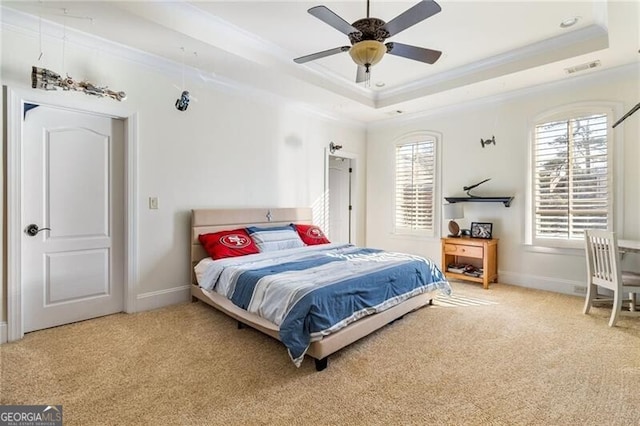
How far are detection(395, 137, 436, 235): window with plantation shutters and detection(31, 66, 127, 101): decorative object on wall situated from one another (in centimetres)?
446

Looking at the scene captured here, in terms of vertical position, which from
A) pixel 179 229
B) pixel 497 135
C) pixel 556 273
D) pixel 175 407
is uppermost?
pixel 497 135

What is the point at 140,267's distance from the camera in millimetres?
3477

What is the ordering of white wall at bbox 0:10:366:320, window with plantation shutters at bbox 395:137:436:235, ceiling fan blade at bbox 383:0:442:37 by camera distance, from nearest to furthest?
1. ceiling fan blade at bbox 383:0:442:37
2. white wall at bbox 0:10:366:320
3. window with plantation shutters at bbox 395:137:436:235

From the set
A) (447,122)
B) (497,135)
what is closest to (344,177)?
(447,122)

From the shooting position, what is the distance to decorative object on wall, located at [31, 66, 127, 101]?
100 inches

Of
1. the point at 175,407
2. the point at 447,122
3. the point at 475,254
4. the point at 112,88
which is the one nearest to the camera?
the point at 175,407

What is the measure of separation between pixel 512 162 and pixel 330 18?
3696 mm

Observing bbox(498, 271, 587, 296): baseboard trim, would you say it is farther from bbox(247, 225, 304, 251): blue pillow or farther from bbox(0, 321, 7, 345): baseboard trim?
bbox(0, 321, 7, 345): baseboard trim

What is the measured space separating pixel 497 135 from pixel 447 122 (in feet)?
2.70

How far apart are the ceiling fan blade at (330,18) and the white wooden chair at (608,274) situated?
10.3 ft

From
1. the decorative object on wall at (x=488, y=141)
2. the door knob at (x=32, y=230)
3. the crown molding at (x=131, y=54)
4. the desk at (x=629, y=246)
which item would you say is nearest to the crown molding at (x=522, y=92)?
the decorative object on wall at (x=488, y=141)

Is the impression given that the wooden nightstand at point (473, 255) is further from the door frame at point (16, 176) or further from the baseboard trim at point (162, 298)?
the door frame at point (16, 176)

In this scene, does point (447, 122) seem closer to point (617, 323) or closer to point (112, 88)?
point (617, 323)

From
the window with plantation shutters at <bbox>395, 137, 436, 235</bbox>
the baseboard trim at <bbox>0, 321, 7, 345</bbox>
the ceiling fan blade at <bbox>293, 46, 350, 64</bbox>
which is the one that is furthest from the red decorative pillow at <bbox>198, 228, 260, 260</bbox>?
the window with plantation shutters at <bbox>395, 137, 436, 235</bbox>
